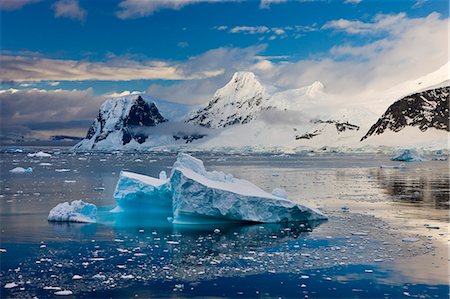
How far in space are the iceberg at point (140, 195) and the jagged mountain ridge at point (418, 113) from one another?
132 m

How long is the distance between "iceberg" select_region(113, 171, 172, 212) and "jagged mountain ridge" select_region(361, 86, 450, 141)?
131947 mm

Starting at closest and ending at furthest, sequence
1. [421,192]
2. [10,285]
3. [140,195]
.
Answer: [10,285]
[140,195]
[421,192]

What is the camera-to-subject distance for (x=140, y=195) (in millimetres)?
19047

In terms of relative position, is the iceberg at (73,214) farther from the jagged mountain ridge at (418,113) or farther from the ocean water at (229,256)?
the jagged mountain ridge at (418,113)

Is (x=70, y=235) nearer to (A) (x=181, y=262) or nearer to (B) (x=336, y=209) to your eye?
(A) (x=181, y=262)

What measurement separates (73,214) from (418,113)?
456 feet

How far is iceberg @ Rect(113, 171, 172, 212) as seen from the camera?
61.0 feet

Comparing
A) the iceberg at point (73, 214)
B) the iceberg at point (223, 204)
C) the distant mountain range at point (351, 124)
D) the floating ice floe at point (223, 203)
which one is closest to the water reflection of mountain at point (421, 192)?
the floating ice floe at point (223, 203)

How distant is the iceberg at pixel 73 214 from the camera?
16.8 meters

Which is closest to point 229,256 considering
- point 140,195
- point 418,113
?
point 140,195

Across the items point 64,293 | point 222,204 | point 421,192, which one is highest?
point 222,204

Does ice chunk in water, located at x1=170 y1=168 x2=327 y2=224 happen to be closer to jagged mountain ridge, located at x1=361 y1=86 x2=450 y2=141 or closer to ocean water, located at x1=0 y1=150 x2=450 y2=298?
ocean water, located at x1=0 y1=150 x2=450 y2=298

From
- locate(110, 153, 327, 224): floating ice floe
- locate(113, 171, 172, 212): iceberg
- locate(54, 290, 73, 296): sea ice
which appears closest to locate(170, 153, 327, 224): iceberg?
locate(110, 153, 327, 224): floating ice floe

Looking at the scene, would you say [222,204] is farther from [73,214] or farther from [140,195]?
[73,214]
